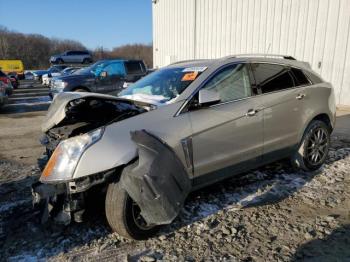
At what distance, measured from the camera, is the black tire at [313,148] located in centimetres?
456

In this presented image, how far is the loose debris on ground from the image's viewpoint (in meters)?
2.86

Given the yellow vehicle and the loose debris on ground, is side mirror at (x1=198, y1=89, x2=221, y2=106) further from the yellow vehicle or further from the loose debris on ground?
the yellow vehicle

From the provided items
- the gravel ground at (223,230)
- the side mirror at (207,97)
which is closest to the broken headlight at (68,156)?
the gravel ground at (223,230)

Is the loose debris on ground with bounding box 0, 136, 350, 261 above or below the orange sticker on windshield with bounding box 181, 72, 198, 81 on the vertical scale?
below

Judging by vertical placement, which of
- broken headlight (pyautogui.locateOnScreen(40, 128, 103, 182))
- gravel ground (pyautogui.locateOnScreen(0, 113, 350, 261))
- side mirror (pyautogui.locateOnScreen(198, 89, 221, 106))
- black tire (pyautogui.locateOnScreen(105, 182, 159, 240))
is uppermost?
side mirror (pyautogui.locateOnScreen(198, 89, 221, 106))

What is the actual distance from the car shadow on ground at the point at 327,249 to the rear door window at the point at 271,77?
5.94 ft

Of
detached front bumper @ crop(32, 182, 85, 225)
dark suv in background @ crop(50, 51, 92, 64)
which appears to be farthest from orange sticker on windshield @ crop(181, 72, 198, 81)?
dark suv in background @ crop(50, 51, 92, 64)

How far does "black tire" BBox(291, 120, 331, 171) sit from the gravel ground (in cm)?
32

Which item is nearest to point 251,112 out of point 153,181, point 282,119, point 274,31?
point 282,119

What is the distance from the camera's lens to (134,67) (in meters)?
13.3

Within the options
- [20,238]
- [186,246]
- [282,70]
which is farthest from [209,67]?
[20,238]

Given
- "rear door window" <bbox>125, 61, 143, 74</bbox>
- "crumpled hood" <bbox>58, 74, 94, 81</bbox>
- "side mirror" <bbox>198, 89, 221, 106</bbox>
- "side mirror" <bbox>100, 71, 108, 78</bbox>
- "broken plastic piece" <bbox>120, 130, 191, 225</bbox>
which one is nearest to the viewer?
"broken plastic piece" <bbox>120, 130, 191, 225</bbox>

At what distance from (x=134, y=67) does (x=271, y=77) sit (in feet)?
32.2

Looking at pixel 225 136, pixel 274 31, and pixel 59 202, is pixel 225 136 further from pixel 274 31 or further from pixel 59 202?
pixel 274 31
